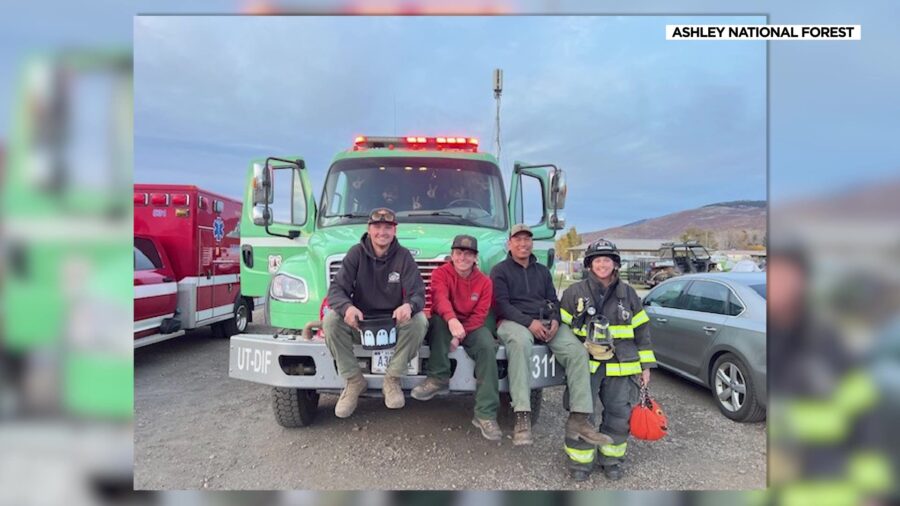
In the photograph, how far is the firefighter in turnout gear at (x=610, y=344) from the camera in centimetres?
316

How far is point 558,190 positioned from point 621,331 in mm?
1792

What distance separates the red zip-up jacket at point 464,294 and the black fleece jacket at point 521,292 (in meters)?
0.13

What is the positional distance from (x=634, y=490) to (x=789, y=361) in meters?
1.35

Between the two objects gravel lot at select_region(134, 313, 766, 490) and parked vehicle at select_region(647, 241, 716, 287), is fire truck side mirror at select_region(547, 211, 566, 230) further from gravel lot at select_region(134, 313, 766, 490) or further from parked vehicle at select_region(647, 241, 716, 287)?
parked vehicle at select_region(647, 241, 716, 287)

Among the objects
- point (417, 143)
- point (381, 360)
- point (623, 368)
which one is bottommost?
point (623, 368)

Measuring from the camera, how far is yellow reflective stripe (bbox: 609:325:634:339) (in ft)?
10.3

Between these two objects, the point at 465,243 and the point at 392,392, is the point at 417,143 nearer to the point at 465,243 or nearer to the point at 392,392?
the point at 465,243

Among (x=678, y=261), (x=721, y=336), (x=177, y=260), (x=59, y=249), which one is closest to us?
(x=59, y=249)

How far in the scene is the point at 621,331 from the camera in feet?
10.4

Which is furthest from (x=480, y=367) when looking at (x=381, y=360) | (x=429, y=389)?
(x=381, y=360)

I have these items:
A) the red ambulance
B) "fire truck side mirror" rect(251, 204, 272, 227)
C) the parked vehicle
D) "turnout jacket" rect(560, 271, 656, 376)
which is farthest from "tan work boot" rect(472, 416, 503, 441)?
the parked vehicle

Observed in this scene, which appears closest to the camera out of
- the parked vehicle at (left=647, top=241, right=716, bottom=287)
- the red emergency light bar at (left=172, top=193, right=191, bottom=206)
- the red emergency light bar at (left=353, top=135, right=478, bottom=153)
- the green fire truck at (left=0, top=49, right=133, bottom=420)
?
the green fire truck at (left=0, top=49, right=133, bottom=420)

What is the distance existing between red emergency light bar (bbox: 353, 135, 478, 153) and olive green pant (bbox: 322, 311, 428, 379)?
2.16 m

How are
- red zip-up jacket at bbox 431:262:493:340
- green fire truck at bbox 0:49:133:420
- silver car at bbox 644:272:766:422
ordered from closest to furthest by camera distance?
green fire truck at bbox 0:49:133:420 < red zip-up jacket at bbox 431:262:493:340 < silver car at bbox 644:272:766:422
